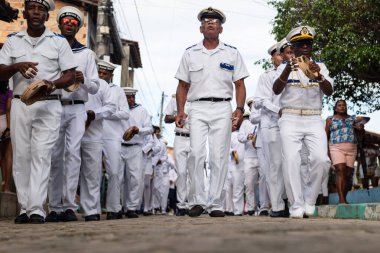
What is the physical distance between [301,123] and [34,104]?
2.95 metres

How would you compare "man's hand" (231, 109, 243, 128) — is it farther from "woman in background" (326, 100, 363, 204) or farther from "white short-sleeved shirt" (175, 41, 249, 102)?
"woman in background" (326, 100, 363, 204)

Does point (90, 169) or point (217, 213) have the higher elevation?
point (90, 169)

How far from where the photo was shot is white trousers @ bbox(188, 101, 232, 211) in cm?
757

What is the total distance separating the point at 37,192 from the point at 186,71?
269 cm

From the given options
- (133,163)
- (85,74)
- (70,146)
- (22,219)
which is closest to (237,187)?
(133,163)

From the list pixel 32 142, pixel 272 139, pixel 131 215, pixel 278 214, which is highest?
pixel 272 139

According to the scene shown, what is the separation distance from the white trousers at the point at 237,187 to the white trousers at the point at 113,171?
15.5 feet

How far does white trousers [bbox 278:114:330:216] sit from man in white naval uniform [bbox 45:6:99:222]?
7.27 ft

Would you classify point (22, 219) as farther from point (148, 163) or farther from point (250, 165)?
point (148, 163)

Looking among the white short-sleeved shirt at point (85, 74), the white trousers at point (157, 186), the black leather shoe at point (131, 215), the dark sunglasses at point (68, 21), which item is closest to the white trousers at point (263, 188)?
the black leather shoe at point (131, 215)

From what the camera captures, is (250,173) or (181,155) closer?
(181,155)

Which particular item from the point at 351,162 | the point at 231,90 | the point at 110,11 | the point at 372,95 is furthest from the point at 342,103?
the point at 110,11

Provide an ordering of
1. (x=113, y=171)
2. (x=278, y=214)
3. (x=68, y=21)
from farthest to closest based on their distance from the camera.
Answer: (x=113, y=171) < (x=278, y=214) < (x=68, y=21)

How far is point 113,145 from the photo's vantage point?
9062 mm
